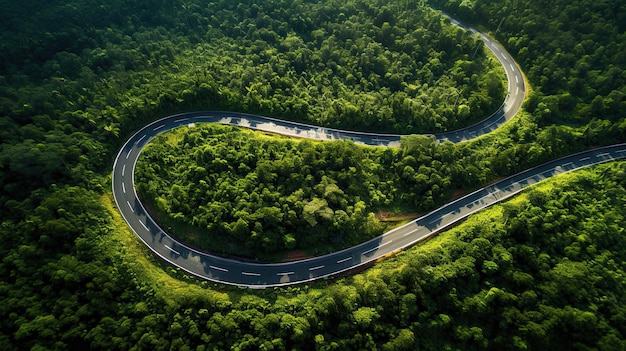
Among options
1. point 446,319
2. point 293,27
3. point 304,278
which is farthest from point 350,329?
point 293,27

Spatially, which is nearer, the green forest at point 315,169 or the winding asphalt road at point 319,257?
the green forest at point 315,169

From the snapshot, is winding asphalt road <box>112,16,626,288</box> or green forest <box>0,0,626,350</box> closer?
green forest <box>0,0,626,350</box>

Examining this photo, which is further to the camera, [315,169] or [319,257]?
[315,169]

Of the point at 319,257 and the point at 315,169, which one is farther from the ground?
the point at 315,169

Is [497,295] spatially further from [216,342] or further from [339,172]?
[216,342]
